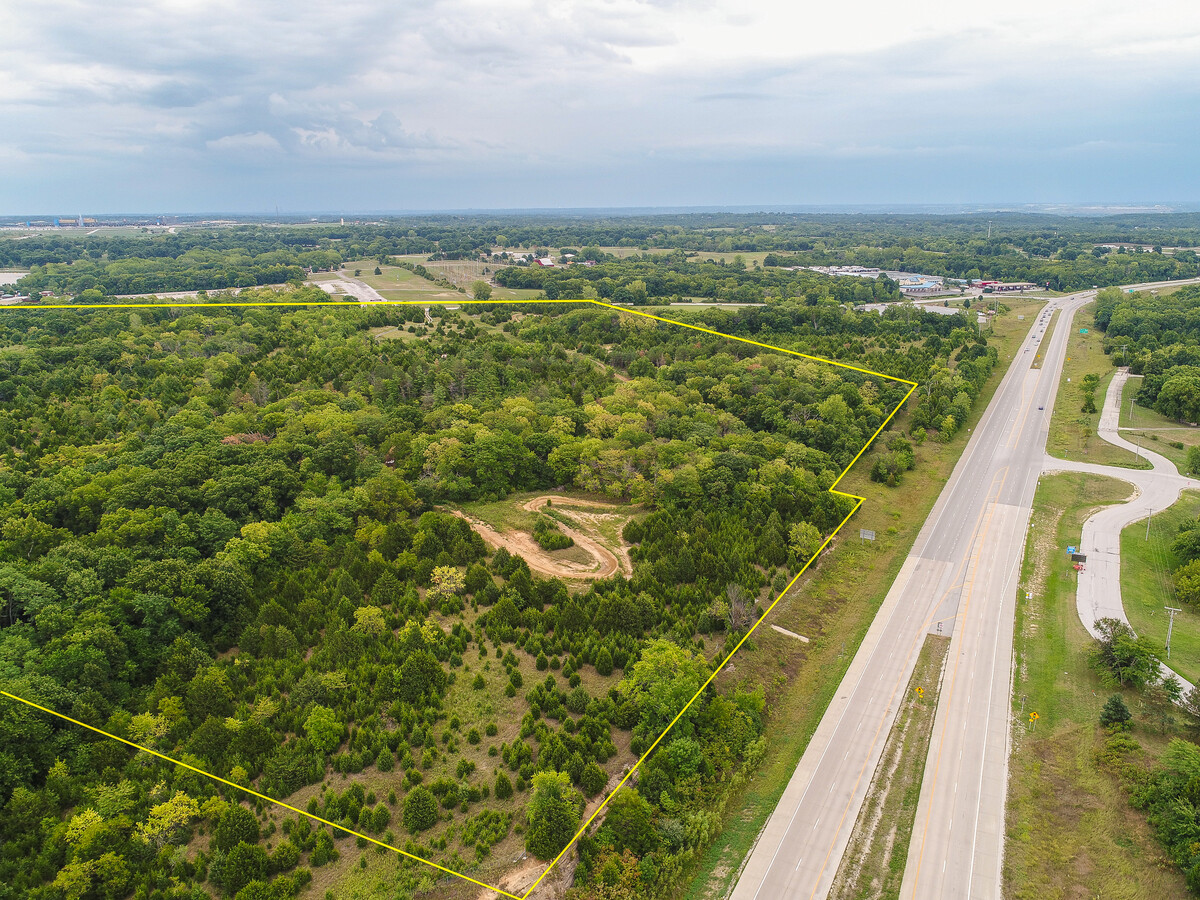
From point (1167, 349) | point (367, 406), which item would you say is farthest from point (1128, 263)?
point (367, 406)

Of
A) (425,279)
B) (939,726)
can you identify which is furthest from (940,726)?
(425,279)

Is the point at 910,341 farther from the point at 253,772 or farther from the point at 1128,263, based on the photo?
the point at 1128,263

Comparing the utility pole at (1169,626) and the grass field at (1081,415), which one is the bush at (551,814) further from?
the grass field at (1081,415)

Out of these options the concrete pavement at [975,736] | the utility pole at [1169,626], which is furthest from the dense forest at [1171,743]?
the concrete pavement at [975,736]

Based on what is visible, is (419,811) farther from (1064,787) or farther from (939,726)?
(1064,787)

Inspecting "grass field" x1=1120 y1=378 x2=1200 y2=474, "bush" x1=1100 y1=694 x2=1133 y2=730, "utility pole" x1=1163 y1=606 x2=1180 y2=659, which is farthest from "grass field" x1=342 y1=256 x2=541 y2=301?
"bush" x1=1100 y1=694 x2=1133 y2=730

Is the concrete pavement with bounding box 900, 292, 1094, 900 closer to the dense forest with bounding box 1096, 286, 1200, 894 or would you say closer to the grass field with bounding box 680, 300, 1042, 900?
the dense forest with bounding box 1096, 286, 1200, 894
